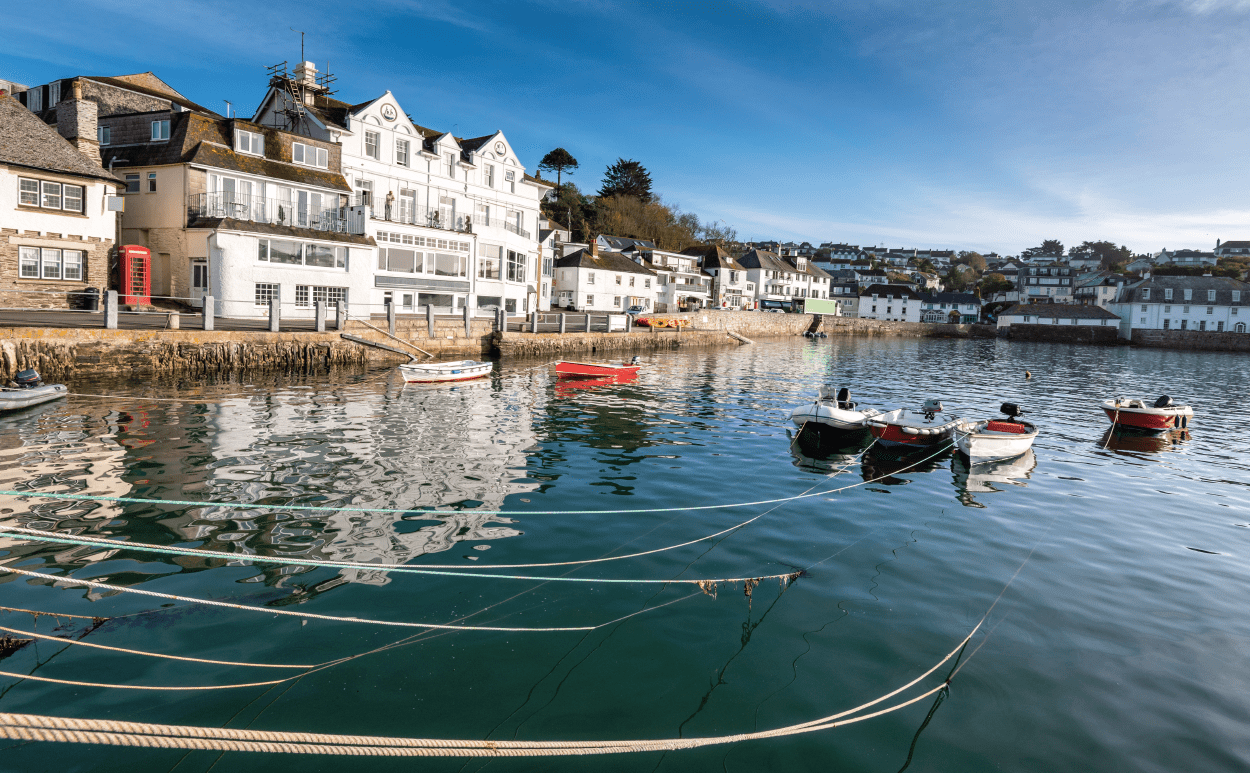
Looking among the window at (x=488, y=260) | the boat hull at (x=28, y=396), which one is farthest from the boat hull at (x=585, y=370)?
the window at (x=488, y=260)

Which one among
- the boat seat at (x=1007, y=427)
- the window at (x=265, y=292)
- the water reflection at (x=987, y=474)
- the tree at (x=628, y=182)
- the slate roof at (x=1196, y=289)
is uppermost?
the tree at (x=628, y=182)

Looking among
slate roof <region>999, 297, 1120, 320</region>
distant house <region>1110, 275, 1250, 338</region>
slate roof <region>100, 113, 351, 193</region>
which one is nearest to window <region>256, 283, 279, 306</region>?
slate roof <region>100, 113, 351, 193</region>

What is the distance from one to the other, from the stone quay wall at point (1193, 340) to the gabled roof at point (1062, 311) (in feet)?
26.5

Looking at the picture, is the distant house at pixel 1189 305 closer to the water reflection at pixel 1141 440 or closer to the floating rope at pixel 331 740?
the water reflection at pixel 1141 440

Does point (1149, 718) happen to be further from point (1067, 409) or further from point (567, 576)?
point (1067, 409)

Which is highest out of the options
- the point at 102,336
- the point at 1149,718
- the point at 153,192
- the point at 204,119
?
the point at 204,119

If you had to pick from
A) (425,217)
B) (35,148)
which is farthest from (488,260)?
(35,148)

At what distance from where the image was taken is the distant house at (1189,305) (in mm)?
107000

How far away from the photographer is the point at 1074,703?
282 inches

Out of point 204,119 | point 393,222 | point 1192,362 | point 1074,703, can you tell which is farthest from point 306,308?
point 1192,362

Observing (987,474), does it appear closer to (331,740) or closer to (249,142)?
(331,740)

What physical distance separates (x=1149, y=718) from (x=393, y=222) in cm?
4572

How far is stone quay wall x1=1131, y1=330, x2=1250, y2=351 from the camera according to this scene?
317 ft

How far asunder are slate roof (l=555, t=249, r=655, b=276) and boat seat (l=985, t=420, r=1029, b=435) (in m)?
56.8
